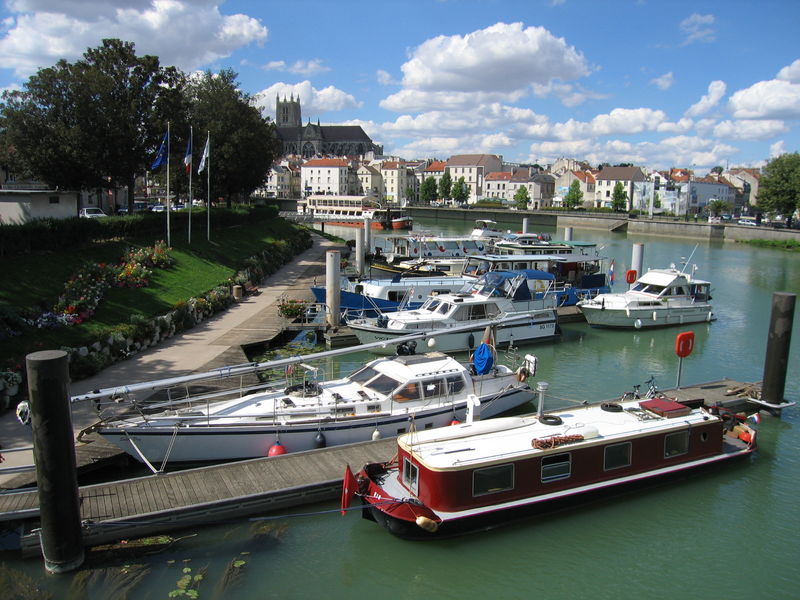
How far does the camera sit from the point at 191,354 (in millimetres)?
23188

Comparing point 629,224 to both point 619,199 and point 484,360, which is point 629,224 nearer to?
point 619,199

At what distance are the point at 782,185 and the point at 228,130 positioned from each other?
83099 mm

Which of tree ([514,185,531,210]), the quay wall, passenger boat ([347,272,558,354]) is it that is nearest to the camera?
passenger boat ([347,272,558,354])

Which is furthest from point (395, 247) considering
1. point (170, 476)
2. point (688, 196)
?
point (688, 196)

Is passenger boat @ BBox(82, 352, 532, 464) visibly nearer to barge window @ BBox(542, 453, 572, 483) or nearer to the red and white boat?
the red and white boat

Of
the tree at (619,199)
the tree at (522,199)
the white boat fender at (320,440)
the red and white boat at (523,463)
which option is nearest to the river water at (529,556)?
the red and white boat at (523,463)

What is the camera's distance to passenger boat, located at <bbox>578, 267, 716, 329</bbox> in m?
33.1

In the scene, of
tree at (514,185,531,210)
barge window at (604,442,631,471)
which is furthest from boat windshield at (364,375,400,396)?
tree at (514,185,531,210)

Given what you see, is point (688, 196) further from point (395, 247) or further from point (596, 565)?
point (596, 565)

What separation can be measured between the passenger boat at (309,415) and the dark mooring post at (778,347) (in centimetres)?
912

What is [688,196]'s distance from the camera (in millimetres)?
144375

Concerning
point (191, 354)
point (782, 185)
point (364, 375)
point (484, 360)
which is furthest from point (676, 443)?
point (782, 185)

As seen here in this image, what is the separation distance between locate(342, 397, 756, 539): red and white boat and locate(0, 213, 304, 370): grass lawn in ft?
40.8

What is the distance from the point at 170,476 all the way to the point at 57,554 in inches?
119
